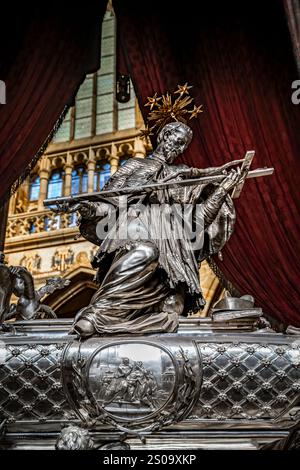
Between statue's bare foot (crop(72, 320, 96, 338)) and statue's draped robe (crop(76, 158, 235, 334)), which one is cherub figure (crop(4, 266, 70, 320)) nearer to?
statue's draped robe (crop(76, 158, 235, 334))

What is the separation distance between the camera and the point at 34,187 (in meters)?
10.3

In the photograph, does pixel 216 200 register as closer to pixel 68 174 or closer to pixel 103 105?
pixel 68 174

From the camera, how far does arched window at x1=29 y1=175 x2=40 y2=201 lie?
1020 cm

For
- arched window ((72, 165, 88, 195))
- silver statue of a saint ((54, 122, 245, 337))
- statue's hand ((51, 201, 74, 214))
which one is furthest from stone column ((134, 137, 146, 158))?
statue's hand ((51, 201, 74, 214))

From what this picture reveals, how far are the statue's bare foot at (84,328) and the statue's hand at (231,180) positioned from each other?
84cm

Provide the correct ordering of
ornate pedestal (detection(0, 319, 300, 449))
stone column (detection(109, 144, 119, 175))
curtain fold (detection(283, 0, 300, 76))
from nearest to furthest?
ornate pedestal (detection(0, 319, 300, 449)) → curtain fold (detection(283, 0, 300, 76)) → stone column (detection(109, 144, 119, 175))

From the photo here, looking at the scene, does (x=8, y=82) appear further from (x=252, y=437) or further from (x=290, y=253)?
(x=252, y=437)

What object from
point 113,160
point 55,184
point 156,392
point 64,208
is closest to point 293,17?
point 64,208

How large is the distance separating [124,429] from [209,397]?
11.3 inches

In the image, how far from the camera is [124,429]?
2.04 metres

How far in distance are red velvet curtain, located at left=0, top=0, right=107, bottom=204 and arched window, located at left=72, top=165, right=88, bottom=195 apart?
531 cm

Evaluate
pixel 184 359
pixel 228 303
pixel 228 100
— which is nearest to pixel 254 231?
pixel 228 100

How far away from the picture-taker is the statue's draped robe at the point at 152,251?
2.27 m

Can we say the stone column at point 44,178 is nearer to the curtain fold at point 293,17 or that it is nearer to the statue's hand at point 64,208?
the curtain fold at point 293,17
